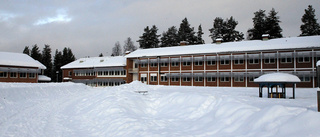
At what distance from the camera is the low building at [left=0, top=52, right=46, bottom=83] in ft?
169

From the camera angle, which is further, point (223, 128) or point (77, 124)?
point (77, 124)

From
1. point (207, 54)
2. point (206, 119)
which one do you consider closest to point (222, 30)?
point (207, 54)

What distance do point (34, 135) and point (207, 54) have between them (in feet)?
123

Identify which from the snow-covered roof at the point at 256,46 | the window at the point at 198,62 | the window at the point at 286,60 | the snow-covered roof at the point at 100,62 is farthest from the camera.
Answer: the snow-covered roof at the point at 100,62

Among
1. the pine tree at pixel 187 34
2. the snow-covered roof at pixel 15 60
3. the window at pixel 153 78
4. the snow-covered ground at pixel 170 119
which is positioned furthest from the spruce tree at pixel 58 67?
the snow-covered ground at pixel 170 119

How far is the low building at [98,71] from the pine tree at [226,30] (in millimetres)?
29156

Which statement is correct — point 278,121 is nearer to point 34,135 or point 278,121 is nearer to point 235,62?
point 34,135

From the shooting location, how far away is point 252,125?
9992 mm

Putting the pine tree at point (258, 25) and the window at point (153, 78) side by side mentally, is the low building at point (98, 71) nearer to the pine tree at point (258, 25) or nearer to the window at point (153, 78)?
the window at point (153, 78)

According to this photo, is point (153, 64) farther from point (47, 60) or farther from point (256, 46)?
point (47, 60)

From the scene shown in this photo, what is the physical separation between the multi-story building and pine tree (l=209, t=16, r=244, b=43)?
86.9 feet

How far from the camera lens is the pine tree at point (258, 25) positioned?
68.2 m

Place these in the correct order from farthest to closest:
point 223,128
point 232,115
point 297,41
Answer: point 297,41 → point 232,115 → point 223,128

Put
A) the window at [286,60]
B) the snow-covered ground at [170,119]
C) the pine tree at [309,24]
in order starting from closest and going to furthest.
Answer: the snow-covered ground at [170,119] < the window at [286,60] < the pine tree at [309,24]
